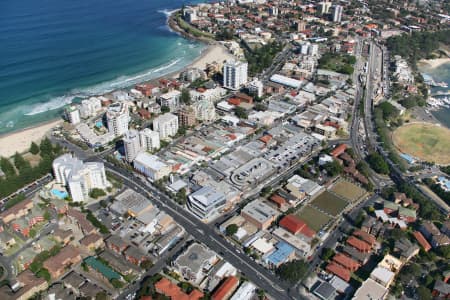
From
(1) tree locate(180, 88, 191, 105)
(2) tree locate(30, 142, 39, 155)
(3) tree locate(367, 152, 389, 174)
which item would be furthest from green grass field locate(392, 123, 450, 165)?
(2) tree locate(30, 142, 39, 155)

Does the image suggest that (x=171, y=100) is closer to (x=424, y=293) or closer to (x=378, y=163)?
(x=378, y=163)

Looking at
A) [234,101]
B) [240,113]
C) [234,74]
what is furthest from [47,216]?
[234,74]

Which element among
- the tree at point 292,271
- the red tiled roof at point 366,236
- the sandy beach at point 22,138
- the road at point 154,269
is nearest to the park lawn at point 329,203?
the red tiled roof at point 366,236

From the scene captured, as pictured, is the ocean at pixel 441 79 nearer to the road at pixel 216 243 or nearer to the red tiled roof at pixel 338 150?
the red tiled roof at pixel 338 150

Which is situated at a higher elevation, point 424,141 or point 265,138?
point 265,138

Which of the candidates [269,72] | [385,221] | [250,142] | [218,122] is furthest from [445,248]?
[269,72]

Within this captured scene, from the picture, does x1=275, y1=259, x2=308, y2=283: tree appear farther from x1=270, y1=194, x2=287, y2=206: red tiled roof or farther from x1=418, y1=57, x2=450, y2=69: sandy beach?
x1=418, y1=57, x2=450, y2=69: sandy beach

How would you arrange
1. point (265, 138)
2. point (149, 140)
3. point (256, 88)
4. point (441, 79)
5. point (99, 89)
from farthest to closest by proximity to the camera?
point (441, 79) < point (99, 89) < point (256, 88) < point (265, 138) < point (149, 140)
